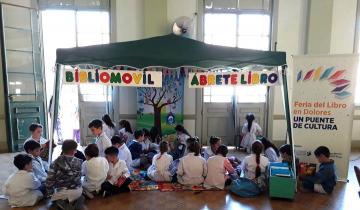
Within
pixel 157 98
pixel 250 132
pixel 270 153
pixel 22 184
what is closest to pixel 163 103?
pixel 157 98

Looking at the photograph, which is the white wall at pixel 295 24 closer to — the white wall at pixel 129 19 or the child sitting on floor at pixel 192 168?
the white wall at pixel 129 19

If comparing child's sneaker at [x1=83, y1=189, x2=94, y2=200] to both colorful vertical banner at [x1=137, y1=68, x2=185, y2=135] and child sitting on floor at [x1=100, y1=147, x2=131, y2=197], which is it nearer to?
child sitting on floor at [x1=100, y1=147, x2=131, y2=197]

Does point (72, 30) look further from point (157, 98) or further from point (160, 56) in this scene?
point (160, 56)

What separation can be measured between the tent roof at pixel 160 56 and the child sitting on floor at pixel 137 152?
141cm

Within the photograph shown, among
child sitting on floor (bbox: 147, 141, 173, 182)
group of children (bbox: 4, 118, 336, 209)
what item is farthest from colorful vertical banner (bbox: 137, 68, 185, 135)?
child sitting on floor (bbox: 147, 141, 173, 182)

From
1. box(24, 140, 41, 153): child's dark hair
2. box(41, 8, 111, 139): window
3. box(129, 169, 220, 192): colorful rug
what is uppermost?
box(41, 8, 111, 139): window

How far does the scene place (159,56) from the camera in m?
3.59

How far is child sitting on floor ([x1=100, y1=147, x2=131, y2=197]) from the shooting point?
3.33 meters

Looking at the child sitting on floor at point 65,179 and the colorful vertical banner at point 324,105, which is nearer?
the child sitting on floor at point 65,179

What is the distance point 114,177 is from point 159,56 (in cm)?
173

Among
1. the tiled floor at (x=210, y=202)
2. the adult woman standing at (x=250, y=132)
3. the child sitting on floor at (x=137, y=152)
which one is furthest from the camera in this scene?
the adult woman standing at (x=250, y=132)

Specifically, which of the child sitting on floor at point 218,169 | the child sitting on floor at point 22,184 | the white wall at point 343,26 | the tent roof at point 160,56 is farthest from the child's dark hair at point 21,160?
the white wall at point 343,26

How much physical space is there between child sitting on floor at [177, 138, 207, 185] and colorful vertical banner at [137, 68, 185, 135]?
2178 millimetres

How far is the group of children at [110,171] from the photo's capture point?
115 inches
